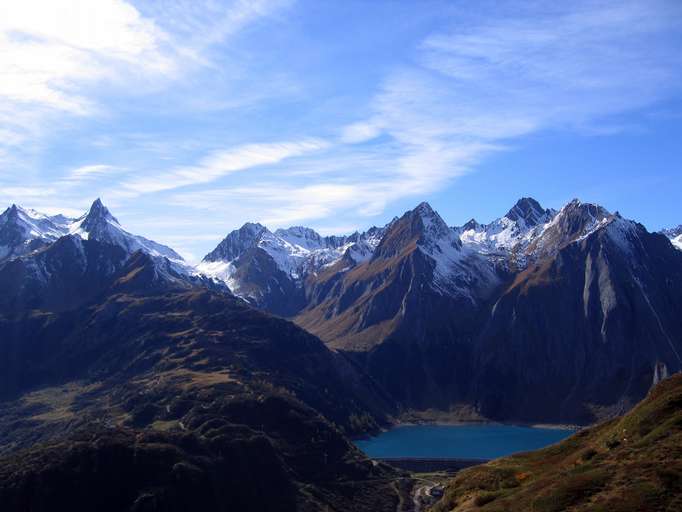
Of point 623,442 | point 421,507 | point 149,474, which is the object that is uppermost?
point 623,442

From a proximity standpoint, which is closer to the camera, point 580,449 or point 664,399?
point 664,399

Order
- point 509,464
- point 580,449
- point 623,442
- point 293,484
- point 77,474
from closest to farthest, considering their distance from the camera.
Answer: point 623,442 → point 580,449 → point 509,464 → point 77,474 → point 293,484

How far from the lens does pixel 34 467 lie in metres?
148

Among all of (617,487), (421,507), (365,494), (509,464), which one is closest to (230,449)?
(365,494)

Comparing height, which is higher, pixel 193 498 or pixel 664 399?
pixel 664 399

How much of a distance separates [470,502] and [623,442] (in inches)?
631

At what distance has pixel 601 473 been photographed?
203 ft

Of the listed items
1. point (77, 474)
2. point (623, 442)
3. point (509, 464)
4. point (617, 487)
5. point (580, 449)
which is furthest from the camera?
point (77, 474)

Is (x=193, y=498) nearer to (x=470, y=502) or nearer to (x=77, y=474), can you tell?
(x=77, y=474)

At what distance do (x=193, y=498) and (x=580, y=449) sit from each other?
3736 inches

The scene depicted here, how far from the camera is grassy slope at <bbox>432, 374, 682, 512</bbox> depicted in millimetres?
55250

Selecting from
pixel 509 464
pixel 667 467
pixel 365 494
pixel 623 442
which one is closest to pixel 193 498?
pixel 365 494

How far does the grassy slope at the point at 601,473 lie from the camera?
5525 cm

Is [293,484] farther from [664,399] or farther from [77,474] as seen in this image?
[664,399]
